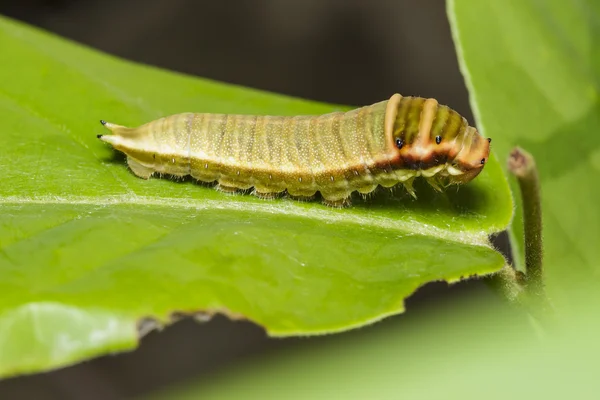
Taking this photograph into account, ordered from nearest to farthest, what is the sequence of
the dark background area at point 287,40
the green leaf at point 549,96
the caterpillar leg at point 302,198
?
the green leaf at point 549,96
the caterpillar leg at point 302,198
the dark background area at point 287,40

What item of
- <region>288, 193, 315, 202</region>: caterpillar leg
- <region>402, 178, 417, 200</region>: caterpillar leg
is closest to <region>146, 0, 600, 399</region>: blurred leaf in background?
<region>402, 178, 417, 200</region>: caterpillar leg

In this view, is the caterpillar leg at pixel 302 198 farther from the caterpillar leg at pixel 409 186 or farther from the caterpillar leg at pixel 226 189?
the caterpillar leg at pixel 409 186

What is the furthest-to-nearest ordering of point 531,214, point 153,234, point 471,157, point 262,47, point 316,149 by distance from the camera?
point 262,47
point 316,149
point 471,157
point 153,234
point 531,214

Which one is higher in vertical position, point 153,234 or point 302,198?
point 302,198

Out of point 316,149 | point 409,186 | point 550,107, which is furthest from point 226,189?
point 550,107

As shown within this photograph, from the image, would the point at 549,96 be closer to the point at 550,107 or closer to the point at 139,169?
the point at 550,107

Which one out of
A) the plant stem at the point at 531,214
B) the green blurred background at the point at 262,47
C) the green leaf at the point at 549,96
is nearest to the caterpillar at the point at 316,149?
the green leaf at the point at 549,96

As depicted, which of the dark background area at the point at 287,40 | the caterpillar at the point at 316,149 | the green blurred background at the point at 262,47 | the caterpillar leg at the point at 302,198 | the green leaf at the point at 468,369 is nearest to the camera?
the green leaf at the point at 468,369
